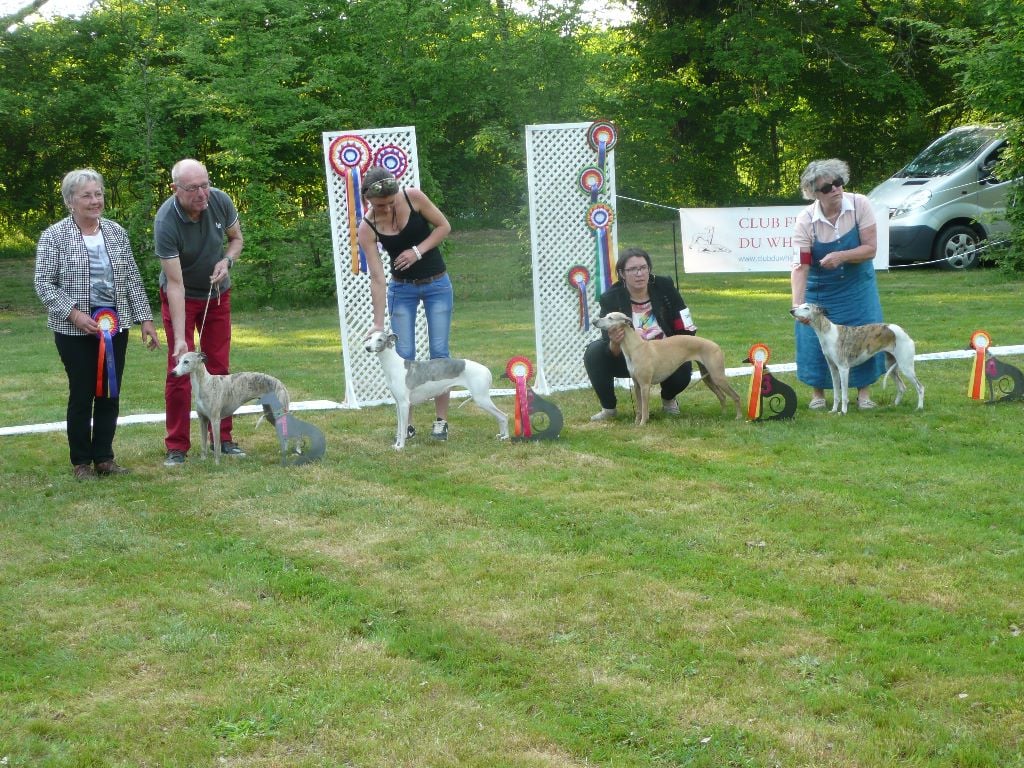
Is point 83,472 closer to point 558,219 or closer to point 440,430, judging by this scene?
point 440,430

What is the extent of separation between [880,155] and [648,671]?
23.1m

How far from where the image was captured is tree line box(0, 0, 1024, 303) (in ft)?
54.0

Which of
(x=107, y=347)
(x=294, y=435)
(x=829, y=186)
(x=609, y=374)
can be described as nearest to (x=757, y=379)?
(x=609, y=374)

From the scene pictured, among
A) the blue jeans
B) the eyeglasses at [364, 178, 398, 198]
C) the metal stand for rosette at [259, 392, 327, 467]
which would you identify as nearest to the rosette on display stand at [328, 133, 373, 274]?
the blue jeans

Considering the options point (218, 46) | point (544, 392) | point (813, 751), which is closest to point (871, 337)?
point (544, 392)

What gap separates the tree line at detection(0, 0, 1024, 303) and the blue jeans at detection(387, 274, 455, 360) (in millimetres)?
9587

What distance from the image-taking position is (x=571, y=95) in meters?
17.4

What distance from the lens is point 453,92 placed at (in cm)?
1847

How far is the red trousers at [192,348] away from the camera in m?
6.31

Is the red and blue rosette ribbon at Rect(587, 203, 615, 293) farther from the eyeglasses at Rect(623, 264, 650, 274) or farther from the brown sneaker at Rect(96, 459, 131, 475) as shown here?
the brown sneaker at Rect(96, 459, 131, 475)

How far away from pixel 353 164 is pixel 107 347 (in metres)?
2.91

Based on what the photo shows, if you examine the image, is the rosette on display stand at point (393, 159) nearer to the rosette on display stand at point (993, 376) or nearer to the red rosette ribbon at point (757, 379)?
the red rosette ribbon at point (757, 379)

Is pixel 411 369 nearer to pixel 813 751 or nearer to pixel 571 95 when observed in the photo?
pixel 813 751

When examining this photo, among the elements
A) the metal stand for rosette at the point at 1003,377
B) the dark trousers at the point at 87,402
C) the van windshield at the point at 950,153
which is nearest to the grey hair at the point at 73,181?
the dark trousers at the point at 87,402
